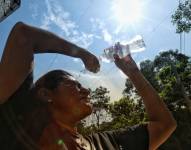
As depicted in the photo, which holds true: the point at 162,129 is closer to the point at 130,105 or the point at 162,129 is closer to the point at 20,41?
the point at 20,41

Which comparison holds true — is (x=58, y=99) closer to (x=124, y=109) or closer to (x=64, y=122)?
(x=64, y=122)

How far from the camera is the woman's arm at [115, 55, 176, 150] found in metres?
1.97

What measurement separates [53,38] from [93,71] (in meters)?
0.26

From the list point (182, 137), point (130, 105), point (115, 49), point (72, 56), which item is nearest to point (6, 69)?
point (72, 56)

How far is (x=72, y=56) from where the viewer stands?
1.75 metres

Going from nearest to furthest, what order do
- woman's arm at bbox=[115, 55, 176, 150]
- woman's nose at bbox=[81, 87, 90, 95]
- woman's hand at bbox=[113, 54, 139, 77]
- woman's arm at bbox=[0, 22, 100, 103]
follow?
woman's arm at bbox=[0, 22, 100, 103] < woman's nose at bbox=[81, 87, 90, 95] < woman's arm at bbox=[115, 55, 176, 150] < woman's hand at bbox=[113, 54, 139, 77]

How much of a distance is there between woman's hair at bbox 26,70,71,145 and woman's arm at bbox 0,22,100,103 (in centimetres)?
13

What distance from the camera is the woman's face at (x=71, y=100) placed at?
5.85 ft

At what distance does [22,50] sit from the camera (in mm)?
1554

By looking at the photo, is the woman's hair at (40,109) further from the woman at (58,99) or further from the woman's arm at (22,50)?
the woman's arm at (22,50)

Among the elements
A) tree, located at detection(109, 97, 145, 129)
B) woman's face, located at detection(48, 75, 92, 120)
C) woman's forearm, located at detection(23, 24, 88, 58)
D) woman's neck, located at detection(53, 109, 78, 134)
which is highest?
woman's forearm, located at detection(23, 24, 88, 58)

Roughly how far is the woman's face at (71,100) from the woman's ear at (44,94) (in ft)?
0.08

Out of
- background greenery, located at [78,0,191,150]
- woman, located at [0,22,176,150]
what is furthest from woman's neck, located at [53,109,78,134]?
background greenery, located at [78,0,191,150]

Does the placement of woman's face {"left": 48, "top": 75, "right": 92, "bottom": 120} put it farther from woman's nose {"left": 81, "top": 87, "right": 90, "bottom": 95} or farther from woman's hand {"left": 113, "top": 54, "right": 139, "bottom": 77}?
woman's hand {"left": 113, "top": 54, "right": 139, "bottom": 77}
